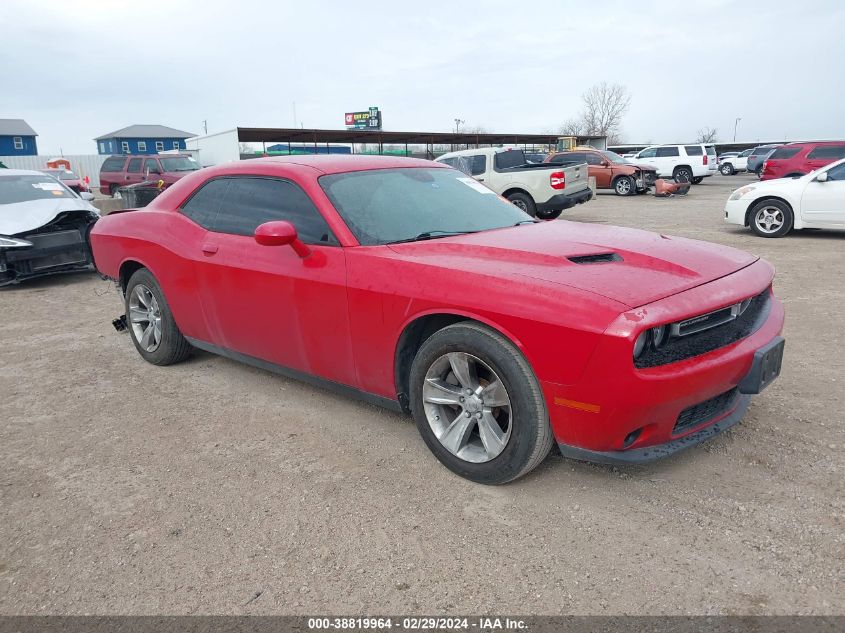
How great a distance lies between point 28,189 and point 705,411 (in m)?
9.36

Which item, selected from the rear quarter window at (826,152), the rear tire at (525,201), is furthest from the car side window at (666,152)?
the rear tire at (525,201)

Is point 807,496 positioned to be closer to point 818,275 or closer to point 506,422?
point 506,422

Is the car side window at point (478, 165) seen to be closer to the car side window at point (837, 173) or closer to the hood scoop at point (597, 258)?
the car side window at point (837, 173)

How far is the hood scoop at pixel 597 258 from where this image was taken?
284cm

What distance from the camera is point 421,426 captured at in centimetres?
307

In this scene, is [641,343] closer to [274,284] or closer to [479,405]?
[479,405]

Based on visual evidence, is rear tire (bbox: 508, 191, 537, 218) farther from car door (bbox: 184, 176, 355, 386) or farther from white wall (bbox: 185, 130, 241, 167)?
white wall (bbox: 185, 130, 241, 167)

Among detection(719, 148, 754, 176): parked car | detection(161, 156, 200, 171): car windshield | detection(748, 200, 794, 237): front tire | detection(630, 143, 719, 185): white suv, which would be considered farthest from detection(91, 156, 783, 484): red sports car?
detection(719, 148, 754, 176): parked car

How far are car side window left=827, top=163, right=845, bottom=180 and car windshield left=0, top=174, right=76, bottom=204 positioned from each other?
11.6 meters

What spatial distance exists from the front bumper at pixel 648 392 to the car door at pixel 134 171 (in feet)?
65.4

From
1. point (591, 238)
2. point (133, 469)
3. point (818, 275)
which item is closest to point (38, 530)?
point (133, 469)

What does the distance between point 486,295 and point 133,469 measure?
2.05 meters

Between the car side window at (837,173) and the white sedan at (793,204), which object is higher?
the car side window at (837,173)

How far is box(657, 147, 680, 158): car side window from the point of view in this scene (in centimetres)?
2556
